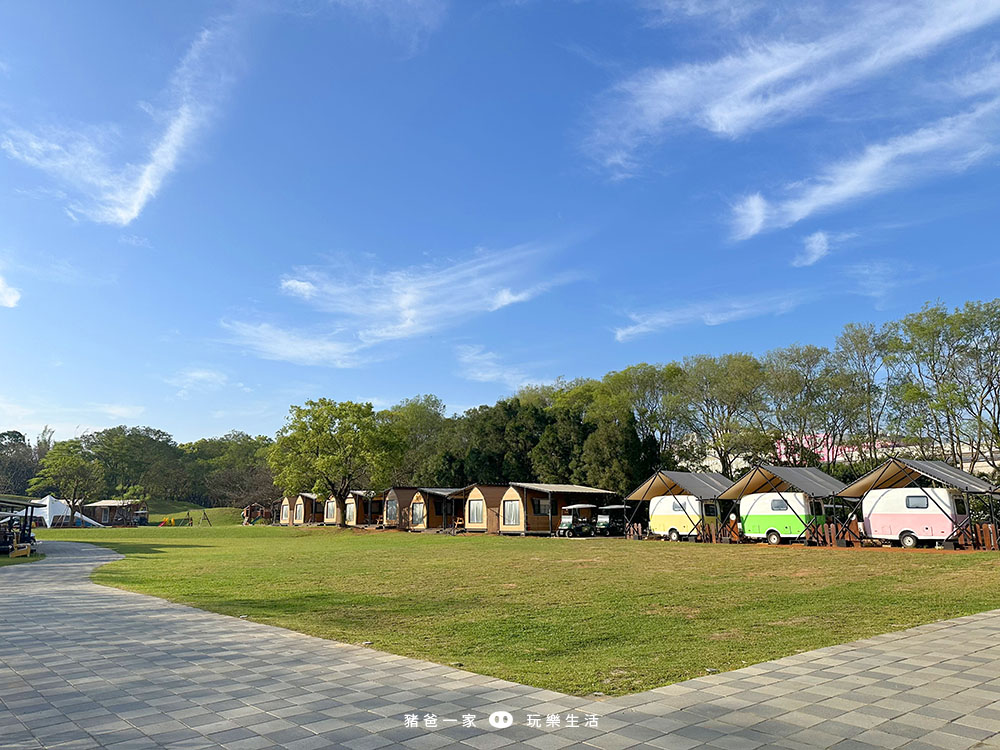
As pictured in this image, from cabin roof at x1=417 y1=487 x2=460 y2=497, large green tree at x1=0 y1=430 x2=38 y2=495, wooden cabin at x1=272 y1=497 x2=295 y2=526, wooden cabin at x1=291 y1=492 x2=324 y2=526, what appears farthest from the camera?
large green tree at x1=0 y1=430 x2=38 y2=495

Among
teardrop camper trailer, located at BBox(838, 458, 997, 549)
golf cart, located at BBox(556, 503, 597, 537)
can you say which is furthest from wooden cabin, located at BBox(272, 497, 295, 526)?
teardrop camper trailer, located at BBox(838, 458, 997, 549)

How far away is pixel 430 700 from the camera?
5.04m

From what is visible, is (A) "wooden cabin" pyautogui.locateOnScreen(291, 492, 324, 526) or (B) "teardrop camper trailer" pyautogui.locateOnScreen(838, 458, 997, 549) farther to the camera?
(A) "wooden cabin" pyautogui.locateOnScreen(291, 492, 324, 526)

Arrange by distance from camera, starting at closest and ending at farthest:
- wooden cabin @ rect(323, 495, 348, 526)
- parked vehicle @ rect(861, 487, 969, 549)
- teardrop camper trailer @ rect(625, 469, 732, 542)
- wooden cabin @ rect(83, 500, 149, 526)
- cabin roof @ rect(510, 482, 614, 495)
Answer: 1. parked vehicle @ rect(861, 487, 969, 549)
2. teardrop camper trailer @ rect(625, 469, 732, 542)
3. cabin roof @ rect(510, 482, 614, 495)
4. wooden cabin @ rect(323, 495, 348, 526)
5. wooden cabin @ rect(83, 500, 149, 526)

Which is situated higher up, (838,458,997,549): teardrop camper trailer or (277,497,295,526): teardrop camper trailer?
(838,458,997,549): teardrop camper trailer

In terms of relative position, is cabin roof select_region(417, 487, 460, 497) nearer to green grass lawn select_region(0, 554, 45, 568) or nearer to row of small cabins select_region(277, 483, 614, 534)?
row of small cabins select_region(277, 483, 614, 534)

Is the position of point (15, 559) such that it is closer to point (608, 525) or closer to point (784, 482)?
point (608, 525)

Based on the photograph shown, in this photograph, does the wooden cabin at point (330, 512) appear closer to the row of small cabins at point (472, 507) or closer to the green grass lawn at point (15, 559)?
the row of small cabins at point (472, 507)

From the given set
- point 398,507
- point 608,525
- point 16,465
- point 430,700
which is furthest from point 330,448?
point 16,465

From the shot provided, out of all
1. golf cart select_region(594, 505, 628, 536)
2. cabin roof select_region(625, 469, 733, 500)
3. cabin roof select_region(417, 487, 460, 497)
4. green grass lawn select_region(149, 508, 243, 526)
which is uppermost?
cabin roof select_region(625, 469, 733, 500)

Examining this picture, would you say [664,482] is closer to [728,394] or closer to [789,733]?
[728,394]

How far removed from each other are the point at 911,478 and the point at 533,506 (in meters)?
20.9

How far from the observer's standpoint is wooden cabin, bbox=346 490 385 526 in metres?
55.8

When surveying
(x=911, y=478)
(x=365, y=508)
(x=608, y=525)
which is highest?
(x=911, y=478)
